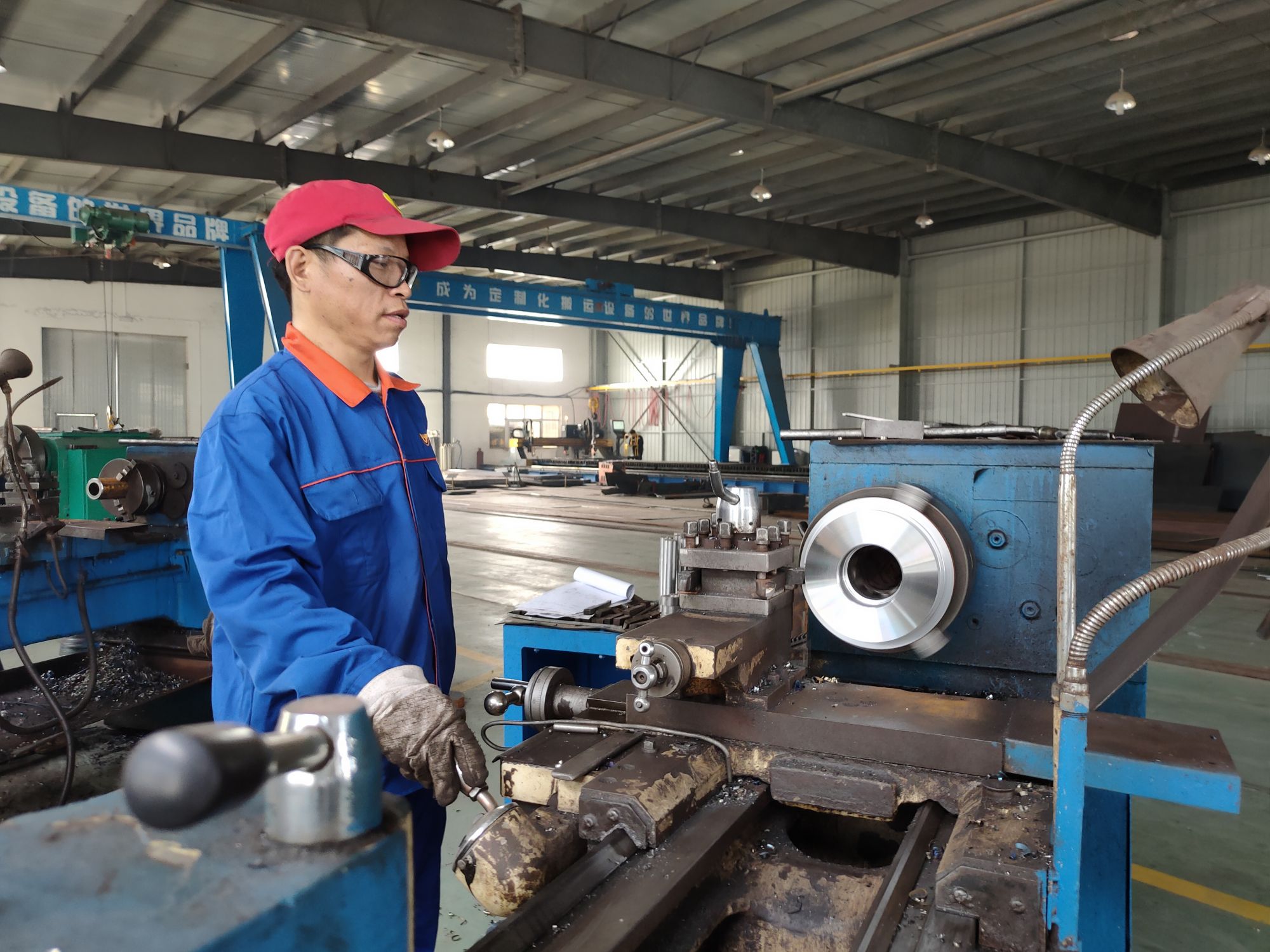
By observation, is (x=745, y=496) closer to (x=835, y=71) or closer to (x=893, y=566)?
(x=893, y=566)

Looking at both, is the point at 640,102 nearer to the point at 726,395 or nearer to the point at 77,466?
the point at 77,466

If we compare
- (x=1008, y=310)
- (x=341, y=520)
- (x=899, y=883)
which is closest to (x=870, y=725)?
(x=899, y=883)

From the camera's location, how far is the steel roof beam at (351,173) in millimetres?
6172

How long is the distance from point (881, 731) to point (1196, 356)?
55cm

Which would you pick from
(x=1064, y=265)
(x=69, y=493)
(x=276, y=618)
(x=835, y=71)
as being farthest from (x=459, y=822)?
(x=1064, y=265)

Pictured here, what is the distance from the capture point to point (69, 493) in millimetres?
3053

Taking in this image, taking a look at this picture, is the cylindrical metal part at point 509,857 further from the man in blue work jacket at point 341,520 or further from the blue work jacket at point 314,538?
the blue work jacket at point 314,538

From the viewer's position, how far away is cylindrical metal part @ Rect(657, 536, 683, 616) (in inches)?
51.6

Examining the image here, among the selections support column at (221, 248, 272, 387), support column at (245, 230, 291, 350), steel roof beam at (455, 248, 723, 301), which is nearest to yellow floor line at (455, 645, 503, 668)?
support column at (221, 248, 272, 387)

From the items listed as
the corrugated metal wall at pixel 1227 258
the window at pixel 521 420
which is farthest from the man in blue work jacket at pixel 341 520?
the window at pixel 521 420

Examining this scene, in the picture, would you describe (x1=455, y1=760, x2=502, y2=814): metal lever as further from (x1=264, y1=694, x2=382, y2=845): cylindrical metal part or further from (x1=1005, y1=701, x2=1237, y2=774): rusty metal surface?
(x1=1005, y1=701, x2=1237, y2=774): rusty metal surface

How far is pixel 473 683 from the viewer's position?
11.3 ft

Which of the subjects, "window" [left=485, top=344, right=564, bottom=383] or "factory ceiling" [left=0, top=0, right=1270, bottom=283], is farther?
"window" [left=485, top=344, right=564, bottom=383]

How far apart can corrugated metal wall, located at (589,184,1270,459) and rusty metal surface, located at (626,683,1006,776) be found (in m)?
9.21
